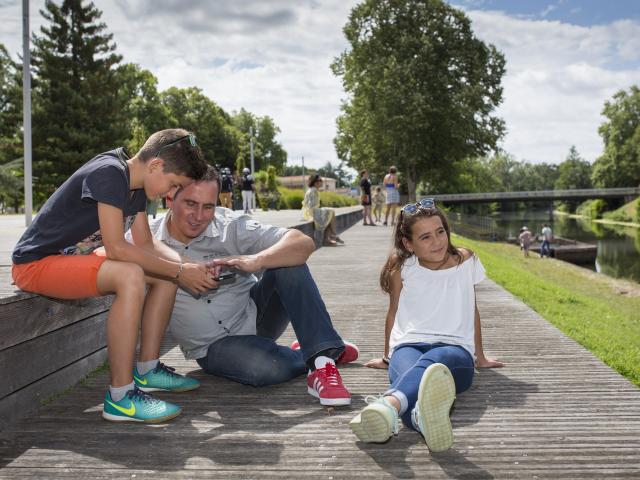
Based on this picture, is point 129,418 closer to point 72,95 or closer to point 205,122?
point 72,95

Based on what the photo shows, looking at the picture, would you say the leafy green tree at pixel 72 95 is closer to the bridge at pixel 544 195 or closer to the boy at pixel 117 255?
the boy at pixel 117 255

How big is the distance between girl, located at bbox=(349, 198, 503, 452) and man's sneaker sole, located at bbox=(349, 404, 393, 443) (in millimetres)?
188

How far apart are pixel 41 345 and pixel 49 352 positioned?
11cm

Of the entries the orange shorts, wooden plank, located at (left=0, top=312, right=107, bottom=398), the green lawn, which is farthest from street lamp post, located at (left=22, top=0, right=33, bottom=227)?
the orange shorts

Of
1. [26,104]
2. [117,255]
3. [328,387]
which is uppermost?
[26,104]

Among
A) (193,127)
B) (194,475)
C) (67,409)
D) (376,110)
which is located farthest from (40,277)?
(193,127)

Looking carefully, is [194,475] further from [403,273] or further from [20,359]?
[403,273]

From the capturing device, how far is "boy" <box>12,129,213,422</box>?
119 inches

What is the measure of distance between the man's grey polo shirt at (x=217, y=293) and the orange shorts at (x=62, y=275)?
2.15 ft

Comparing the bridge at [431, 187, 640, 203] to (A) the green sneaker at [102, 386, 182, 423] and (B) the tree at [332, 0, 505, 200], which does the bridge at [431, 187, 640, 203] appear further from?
(A) the green sneaker at [102, 386, 182, 423]

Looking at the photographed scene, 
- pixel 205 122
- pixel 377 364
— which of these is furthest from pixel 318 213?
pixel 205 122

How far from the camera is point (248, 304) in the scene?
3936 millimetres

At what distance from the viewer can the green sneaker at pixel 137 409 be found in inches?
120

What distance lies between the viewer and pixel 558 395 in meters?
3.43
